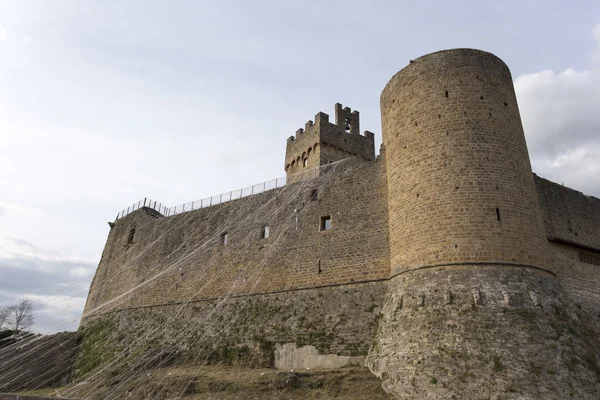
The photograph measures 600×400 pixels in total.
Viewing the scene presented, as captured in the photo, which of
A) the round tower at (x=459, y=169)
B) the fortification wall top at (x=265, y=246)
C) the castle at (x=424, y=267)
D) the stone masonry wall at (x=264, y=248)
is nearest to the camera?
the castle at (x=424, y=267)

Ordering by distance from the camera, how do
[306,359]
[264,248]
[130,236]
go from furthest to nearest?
[130,236] < [264,248] < [306,359]

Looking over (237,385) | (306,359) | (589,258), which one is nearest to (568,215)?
(589,258)

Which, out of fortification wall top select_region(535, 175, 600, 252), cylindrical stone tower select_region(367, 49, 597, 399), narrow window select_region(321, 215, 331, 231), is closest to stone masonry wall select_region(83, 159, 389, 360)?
narrow window select_region(321, 215, 331, 231)

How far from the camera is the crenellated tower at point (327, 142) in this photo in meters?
32.8

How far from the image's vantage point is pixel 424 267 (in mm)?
12805

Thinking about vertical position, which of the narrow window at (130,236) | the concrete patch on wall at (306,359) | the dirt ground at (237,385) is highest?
the narrow window at (130,236)

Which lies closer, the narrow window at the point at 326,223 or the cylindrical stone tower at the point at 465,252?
the cylindrical stone tower at the point at 465,252

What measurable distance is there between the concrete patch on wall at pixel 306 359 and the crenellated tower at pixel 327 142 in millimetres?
17367

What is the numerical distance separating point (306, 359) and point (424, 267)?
519cm

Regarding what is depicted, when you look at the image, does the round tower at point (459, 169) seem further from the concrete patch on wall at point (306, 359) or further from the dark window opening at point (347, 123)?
the dark window opening at point (347, 123)

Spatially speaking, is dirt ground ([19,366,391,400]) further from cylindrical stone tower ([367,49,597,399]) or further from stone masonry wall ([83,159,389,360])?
stone masonry wall ([83,159,389,360])

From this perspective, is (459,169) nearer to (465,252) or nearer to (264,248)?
(465,252)

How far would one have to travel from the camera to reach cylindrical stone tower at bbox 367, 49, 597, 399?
34.8ft

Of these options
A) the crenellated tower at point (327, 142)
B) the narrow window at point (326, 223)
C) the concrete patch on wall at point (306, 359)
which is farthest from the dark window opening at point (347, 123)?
the concrete patch on wall at point (306, 359)
